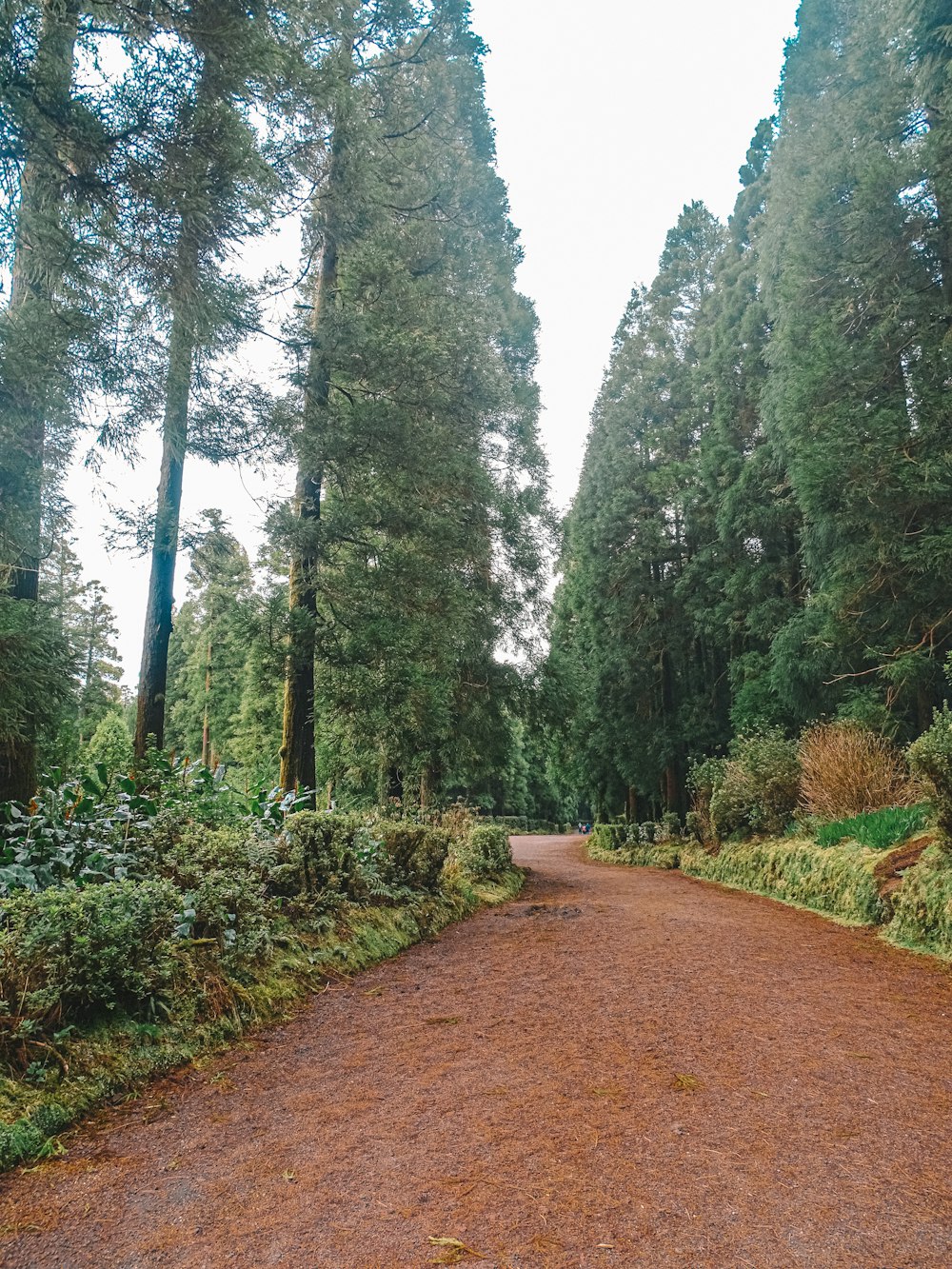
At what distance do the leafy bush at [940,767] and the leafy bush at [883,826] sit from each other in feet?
3.56

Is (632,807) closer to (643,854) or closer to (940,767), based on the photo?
(643,854)

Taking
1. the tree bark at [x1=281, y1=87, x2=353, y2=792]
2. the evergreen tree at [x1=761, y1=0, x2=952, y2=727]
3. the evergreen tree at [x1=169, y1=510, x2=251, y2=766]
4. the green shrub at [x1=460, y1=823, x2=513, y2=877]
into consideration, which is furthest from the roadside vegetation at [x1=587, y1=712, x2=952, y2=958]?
the evergreen tree at [x1=169, y1=510, x2=251, y2=766]

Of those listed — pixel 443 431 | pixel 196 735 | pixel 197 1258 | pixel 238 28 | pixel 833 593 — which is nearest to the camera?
pixel 197 1258

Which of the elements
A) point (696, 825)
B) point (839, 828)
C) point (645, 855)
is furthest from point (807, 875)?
point (645, 855)

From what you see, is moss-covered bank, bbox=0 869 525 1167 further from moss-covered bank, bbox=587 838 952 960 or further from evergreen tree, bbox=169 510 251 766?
evergreen tree, bbox=169 510 251 766

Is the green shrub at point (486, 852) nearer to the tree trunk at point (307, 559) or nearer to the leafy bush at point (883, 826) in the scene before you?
the tree trunk at point (307, 559)

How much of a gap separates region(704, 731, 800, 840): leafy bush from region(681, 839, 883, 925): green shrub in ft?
1.49

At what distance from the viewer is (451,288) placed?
13781 millimetres

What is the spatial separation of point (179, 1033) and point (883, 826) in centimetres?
673

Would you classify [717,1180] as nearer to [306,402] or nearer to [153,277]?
[153,277]

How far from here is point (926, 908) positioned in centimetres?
557

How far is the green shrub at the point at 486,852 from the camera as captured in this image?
10453 mm

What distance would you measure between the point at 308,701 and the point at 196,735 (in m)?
25.3

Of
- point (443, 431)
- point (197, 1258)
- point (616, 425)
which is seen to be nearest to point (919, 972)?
point (197, 1258)
